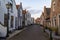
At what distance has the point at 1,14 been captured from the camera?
25.7 meters

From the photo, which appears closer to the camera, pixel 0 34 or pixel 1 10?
pixel 0 34

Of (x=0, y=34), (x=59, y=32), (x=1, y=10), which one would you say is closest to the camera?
(x=0, y=34)

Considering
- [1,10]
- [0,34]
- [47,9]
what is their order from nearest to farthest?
[0,34] < [1,10] < [47,9]

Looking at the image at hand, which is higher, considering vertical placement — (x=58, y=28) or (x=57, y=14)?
(x=57, y=14)

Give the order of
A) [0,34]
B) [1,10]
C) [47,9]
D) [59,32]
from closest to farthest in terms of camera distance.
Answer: [0,34]
[59,32]
[1,10]
[47,9]

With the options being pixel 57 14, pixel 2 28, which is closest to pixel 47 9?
pixel 57 14

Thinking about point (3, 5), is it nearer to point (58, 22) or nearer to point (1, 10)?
point (1, 10)

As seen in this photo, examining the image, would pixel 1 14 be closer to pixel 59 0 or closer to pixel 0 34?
pixel 0 34

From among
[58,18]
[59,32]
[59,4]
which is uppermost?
[59,4]

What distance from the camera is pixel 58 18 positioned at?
25.4 m

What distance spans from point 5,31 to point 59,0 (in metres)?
9.24

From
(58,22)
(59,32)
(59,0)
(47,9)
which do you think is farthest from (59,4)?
(47,9)

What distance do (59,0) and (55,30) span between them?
447 cm

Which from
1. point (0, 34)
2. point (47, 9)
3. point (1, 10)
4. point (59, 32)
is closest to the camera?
point (0, 34)
